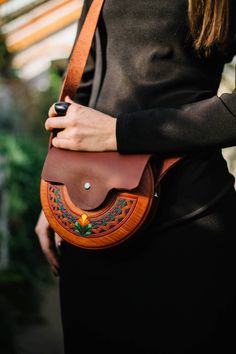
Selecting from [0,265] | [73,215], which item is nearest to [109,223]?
[73,215]

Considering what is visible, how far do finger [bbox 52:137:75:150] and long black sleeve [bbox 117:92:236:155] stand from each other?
145mm

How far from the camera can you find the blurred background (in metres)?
3.97

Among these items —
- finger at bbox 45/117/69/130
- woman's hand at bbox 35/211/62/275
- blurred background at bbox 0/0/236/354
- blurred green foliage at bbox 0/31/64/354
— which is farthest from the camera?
blurred green foliage at bbox 0/31/64/354

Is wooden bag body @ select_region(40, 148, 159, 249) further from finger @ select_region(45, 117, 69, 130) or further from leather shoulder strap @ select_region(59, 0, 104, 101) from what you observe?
leather shoulder strap @ select_region(59, 0, 104, 101)

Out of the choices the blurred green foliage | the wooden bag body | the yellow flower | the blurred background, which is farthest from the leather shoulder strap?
the blurred green foliage

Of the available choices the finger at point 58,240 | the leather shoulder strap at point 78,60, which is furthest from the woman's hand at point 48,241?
the leather shoulder strap at point 78,60

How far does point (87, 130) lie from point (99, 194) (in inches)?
7.0

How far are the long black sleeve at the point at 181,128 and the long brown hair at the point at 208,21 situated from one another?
18 cm

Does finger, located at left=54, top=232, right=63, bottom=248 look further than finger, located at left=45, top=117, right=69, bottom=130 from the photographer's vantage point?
Yes

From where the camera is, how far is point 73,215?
4.29ft

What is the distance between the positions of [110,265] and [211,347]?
352 millimetres

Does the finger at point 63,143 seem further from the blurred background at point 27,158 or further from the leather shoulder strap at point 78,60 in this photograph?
the blurred background at point 27,158

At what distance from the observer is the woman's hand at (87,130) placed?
1.28 meters

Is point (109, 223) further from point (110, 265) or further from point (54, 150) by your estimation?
point (54, 150)
